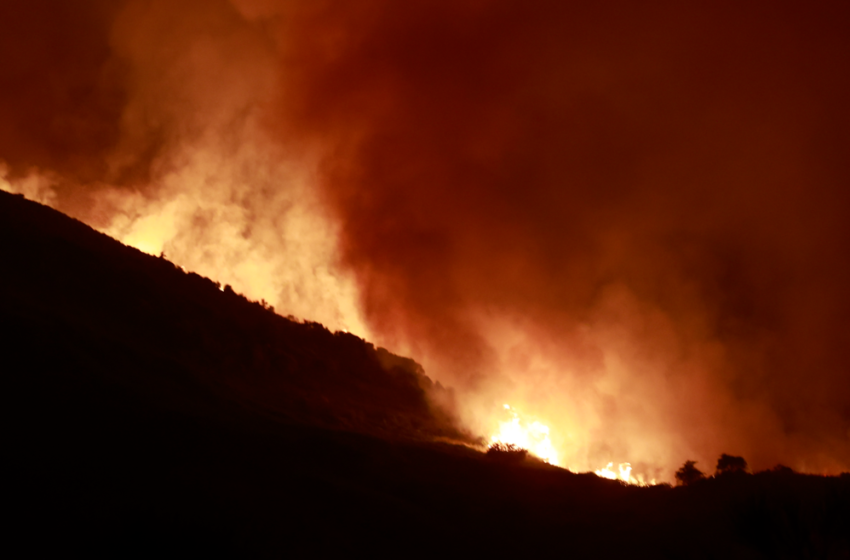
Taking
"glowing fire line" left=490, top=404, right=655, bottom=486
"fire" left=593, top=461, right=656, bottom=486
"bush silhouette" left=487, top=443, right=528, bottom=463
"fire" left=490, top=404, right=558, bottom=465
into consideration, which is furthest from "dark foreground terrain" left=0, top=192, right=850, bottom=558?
"fire" left=593, top=461, right=656, bottom=486

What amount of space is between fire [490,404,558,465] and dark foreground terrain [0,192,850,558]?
510 cm

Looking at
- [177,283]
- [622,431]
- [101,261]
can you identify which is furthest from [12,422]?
[622,431]

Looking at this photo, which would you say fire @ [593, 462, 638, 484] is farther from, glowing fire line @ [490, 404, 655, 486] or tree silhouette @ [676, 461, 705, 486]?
tree silhouette @ [676, 461, 705, 486]

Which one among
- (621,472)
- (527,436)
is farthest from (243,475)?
(621,472)

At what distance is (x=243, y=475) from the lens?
11469 millimetres

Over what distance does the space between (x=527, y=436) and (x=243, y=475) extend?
20.1 meters

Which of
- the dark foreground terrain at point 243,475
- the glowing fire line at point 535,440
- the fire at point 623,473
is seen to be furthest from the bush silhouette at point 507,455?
the fire at point 623,473

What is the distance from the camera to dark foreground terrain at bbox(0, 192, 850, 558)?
28.6 ft

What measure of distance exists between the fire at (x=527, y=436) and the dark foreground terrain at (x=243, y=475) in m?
5.10

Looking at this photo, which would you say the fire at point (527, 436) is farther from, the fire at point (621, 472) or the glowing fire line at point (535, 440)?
the fire at point (621, 472)

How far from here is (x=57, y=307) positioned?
20547 millimetres

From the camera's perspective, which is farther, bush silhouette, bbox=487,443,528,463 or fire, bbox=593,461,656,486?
fire, bbox=593,461,656,486

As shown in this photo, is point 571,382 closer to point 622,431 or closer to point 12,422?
point 622,431

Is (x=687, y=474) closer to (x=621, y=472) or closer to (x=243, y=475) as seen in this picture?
(x=621, y=472)
